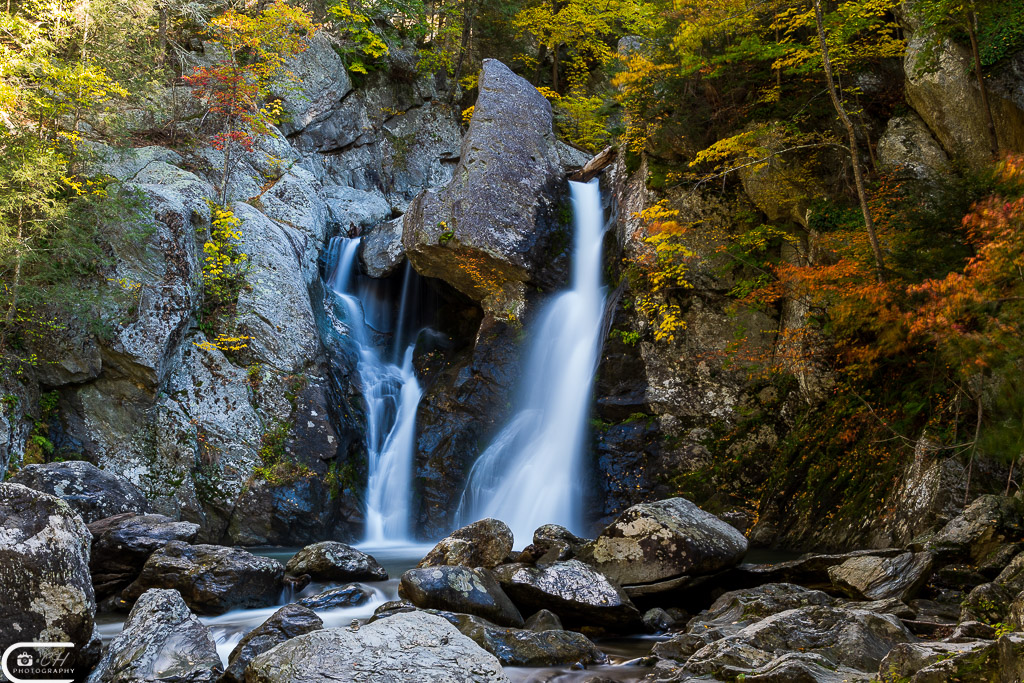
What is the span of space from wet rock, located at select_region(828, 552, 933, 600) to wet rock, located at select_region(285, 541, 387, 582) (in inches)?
210

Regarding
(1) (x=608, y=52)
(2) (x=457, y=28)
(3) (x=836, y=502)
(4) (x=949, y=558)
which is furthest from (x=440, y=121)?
(4) (x=949, y=558)

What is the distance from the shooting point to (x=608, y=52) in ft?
71.2

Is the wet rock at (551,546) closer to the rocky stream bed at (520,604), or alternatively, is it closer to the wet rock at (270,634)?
the rocky stream bed at (520,604)

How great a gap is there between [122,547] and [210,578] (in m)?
1.31

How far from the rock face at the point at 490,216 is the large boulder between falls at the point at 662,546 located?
7.25 meters

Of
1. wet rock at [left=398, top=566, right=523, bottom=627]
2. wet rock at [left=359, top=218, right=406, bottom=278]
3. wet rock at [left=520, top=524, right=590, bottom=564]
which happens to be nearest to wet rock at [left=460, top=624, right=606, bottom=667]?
wet rock at [left=398, top=566, right=523, bottom=627]

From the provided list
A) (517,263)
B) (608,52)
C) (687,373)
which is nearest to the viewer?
(687,373)

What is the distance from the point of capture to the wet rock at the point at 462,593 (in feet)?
21.1

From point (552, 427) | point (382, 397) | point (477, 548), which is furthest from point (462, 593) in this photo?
point (382, 397)

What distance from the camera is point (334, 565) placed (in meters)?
8.27

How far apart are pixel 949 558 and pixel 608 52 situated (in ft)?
62.8

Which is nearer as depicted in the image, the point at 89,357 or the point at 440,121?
the point at 89,357

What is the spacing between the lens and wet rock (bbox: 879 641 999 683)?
9.61ft

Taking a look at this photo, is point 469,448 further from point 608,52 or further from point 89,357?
point 608,52
